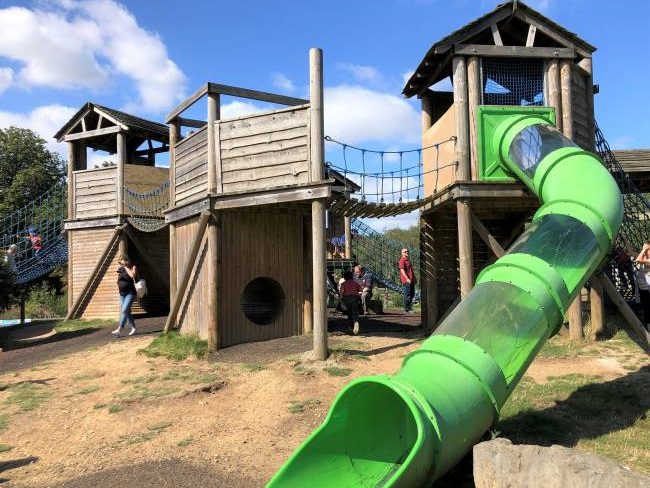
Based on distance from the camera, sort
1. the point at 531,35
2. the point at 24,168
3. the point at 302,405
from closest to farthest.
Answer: the point at 302,405, the point at 531,35, the point at 24,168

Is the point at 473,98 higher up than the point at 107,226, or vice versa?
the point at 473,98

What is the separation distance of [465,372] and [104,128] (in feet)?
48.6

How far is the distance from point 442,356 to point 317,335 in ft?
14.4

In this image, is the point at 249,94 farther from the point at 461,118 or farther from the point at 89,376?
the point at 89,376

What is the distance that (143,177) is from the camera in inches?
664

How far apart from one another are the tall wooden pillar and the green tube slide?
2880 mm

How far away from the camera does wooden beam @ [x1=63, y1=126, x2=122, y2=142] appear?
16.4m

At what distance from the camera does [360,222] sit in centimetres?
2202

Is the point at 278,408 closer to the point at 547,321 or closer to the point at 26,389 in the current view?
the point at 547,321

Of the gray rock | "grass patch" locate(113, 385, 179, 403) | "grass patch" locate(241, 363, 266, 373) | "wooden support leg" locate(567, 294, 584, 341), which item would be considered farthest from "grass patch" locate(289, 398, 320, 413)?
"wooden support leg" locate(567, 294, 584, 341)

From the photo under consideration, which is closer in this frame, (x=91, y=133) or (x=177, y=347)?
(x=177, y=347)

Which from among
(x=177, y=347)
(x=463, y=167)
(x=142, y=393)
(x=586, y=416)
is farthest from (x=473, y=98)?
(x=142, y=393)

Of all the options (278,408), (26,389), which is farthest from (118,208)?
(278,408)

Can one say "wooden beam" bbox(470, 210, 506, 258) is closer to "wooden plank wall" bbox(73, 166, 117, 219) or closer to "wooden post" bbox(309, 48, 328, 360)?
"wooden post" bbox(309, 48, 328, 360)
